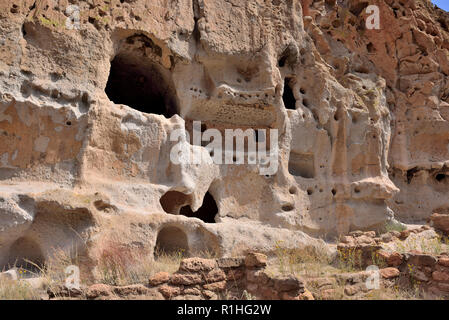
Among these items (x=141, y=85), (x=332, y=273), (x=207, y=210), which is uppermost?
(x=141, y=85)

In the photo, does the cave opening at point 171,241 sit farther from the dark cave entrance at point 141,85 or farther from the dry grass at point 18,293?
the dry grass at point 18,293

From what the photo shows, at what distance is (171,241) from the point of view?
23.6ft

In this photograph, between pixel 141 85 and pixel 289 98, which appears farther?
pixel 289 98

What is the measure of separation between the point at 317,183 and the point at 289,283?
211 inches

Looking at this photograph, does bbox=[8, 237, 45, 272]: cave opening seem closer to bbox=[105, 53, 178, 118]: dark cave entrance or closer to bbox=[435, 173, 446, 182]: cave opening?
bbox=[105, 53, 178, 118]: dark cave entrance

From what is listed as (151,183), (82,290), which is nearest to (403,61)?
(151,183)

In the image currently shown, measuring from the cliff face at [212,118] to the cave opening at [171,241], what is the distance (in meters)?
0.03

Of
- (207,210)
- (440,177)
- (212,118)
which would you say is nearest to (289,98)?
(212,118)

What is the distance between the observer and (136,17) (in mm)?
7590

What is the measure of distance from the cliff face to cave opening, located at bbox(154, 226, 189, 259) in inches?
1.1

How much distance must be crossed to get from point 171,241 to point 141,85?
396 centimetres

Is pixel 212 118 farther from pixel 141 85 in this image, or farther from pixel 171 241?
pixel 171 241

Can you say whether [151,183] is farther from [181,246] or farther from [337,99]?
[337,99]

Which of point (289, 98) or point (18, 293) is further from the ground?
point (289, 98)
